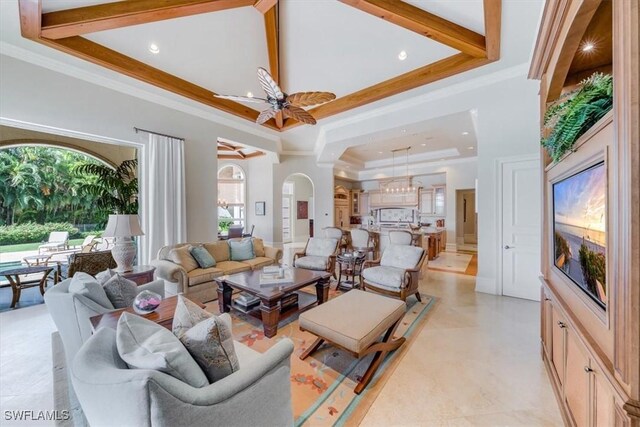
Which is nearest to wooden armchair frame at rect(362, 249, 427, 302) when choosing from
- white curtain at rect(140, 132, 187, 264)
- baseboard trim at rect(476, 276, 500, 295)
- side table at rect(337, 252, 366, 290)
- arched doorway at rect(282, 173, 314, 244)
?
side table at rect(337, 252, 366, 290)

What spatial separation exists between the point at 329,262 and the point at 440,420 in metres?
2.85

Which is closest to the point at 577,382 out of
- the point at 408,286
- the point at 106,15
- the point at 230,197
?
the point at 408,286

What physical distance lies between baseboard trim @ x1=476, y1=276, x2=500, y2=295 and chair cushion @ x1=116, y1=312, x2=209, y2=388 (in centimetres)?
434

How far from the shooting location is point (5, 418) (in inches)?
64.3

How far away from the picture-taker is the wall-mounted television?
1.16m

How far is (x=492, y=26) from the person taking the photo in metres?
2.78

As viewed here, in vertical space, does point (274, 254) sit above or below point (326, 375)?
above

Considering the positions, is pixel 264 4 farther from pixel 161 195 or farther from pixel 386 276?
pixel 386 276

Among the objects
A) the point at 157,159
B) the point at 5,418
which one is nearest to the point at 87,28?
the point at 157,159

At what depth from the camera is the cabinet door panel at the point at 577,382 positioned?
1.26 metres

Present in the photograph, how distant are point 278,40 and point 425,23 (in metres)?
2.19

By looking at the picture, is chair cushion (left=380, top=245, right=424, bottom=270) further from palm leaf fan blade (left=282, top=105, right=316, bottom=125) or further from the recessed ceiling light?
the recessed ceiling light

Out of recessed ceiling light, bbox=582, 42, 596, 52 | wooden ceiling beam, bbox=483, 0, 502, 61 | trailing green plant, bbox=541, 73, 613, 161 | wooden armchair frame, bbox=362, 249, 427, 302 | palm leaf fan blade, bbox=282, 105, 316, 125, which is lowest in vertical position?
wooden armchair frame, bbox=362, 249, 427, 302

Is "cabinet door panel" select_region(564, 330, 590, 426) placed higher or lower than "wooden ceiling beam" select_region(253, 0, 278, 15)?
lower
